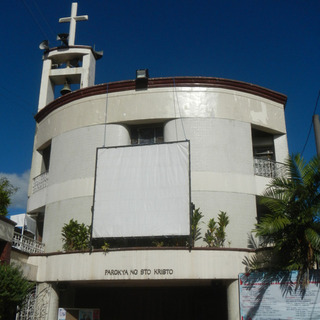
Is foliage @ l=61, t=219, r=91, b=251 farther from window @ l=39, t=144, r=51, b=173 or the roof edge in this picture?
the roof edge

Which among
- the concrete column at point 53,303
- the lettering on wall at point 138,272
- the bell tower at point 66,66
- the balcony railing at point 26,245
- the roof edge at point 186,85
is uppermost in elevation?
the bell tower at point 66,66

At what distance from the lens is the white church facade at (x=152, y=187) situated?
49.4 ft

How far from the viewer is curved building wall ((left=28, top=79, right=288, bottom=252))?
17.1m

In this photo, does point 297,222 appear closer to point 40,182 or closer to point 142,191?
point 142,191

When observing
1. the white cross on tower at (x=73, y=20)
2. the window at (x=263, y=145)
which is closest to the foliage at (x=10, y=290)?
the window at (x=263, y=145)

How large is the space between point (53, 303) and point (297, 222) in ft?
32.1

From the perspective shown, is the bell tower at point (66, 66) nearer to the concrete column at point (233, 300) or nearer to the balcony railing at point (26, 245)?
the balcony railing at point (26, 245)

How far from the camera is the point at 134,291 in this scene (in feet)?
61.5

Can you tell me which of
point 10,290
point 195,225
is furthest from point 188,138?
point 10,290

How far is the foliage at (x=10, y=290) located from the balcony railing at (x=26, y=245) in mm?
3283

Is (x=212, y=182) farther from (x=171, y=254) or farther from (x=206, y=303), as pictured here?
(x=206, y=303)

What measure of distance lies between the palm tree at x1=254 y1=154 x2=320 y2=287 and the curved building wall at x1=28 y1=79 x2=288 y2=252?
3008 millimetres

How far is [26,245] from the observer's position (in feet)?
55.7

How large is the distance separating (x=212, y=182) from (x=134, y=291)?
625 cm
